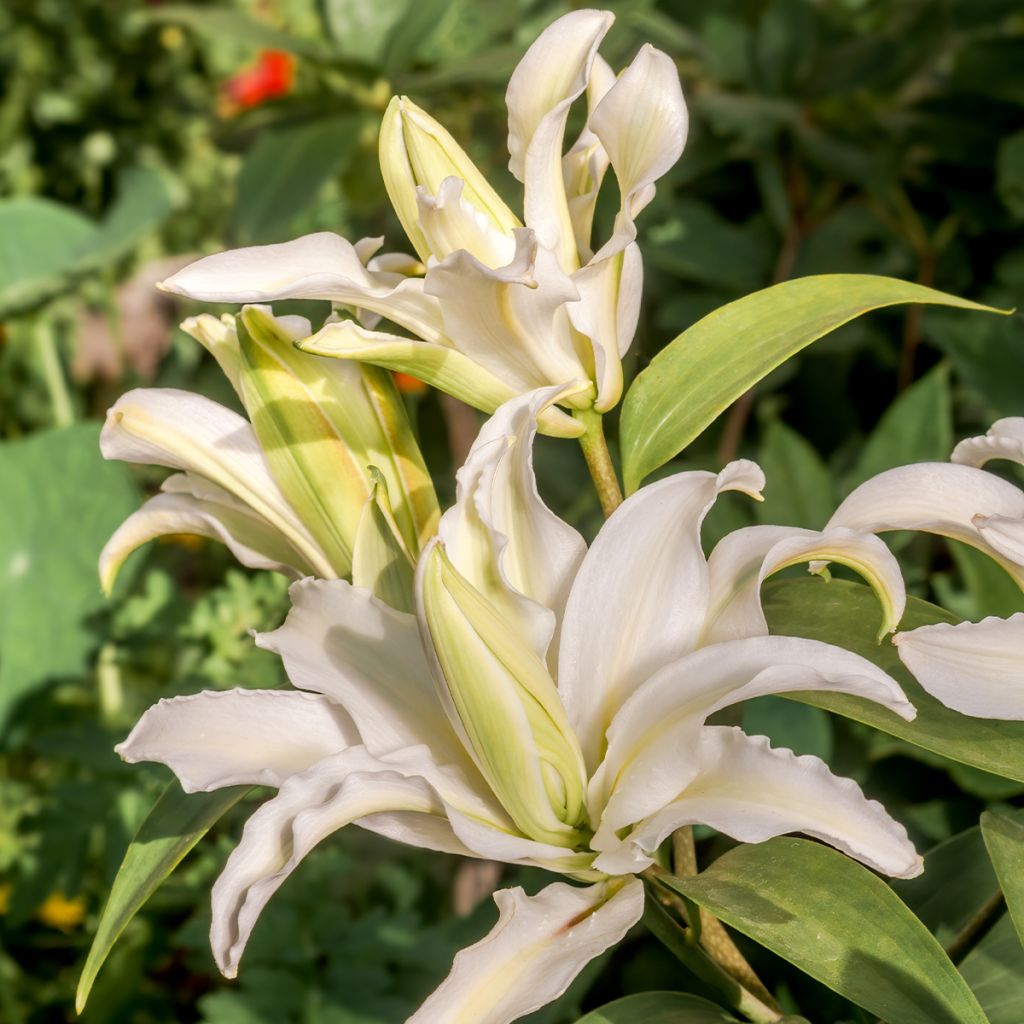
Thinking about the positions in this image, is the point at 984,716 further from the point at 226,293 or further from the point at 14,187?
the point at 14,187

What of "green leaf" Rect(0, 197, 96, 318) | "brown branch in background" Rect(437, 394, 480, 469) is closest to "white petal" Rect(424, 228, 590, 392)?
"brown branch in background" Rect(437, 394, 480, 469)

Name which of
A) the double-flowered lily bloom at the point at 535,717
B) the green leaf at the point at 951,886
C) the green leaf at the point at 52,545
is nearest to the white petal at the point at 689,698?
the double-flowered lily bloom at the point at 535,717

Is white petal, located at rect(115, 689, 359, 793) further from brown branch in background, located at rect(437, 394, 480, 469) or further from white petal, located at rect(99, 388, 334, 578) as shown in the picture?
brown branch in background, located at rect(437, 394, 480, 469)

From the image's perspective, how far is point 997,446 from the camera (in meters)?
0.41

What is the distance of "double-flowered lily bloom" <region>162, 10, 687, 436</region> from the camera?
1.27 ft

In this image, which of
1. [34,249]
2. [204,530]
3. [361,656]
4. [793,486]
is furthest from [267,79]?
[361,656]

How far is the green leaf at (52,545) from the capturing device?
3.43 feet

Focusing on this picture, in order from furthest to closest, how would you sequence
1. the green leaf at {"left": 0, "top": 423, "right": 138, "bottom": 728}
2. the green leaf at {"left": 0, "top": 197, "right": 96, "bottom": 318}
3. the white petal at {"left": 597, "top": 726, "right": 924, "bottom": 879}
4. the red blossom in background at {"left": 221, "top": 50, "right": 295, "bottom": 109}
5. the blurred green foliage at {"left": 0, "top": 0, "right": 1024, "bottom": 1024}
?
the red blossom in background at {"left": 221, "top": 50, "right": 295, "bottom": 109} → the green leaf at {"left": 0, "top": 197, "right": 96, "bottom": 318} → the green leaf at {"left": 0, "top": 423, "right": 138, "bottom": 728} → the blurred green foliage at {"left": 0, "top": 0, "right": 1024, "bottom": 1024} → the white petal at {"left": 597, "top": 726, "right": 924, "bottom": 879}

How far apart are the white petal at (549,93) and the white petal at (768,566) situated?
118mm

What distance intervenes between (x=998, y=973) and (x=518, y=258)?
1.05 feet

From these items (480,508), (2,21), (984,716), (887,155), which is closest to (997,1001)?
(984,716)

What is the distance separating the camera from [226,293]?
Result: 0.38 m

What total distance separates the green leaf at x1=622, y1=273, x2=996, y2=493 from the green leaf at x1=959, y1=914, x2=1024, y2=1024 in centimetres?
22

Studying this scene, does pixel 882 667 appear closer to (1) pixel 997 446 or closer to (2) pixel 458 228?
(1) pixel 997 446
